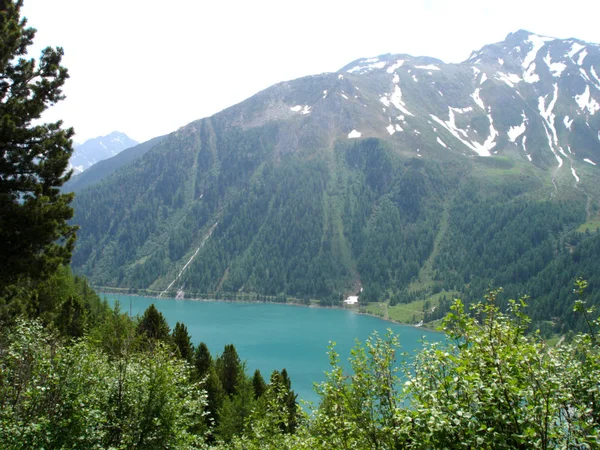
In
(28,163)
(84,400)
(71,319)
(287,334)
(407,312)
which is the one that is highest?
(28,163)

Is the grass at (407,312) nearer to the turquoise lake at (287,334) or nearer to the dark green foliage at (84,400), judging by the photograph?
the turquoise lake at (287,334)

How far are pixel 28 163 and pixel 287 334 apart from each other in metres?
130

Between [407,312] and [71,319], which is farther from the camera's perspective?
[407,312]

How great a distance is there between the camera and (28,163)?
1606 centimetres

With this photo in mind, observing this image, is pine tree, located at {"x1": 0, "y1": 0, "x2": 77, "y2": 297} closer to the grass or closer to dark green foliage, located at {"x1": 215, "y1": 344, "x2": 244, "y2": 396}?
dark green foliage, located at {"x1": 215, "y1": 344, "x2": 244, "y2": 396}

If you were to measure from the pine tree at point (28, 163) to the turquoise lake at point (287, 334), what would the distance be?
63.2 meters

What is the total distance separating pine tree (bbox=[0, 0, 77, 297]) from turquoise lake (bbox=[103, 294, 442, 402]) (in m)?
63.2

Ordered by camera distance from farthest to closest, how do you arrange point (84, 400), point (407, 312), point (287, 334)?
point (407, 312)
point (287, 334)
point (84, 400)

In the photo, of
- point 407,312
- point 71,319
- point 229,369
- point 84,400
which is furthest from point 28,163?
point 407,312

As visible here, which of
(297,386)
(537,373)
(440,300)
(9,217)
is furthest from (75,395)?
(440,300)

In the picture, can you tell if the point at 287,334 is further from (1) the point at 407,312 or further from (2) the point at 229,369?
(2) the point at 229,369

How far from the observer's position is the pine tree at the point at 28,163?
15492 mm

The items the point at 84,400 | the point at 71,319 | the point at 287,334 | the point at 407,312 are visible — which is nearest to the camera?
the point at 84,400

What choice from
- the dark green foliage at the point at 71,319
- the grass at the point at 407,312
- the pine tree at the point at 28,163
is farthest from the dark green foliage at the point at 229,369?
the grass at the point at 407,312
